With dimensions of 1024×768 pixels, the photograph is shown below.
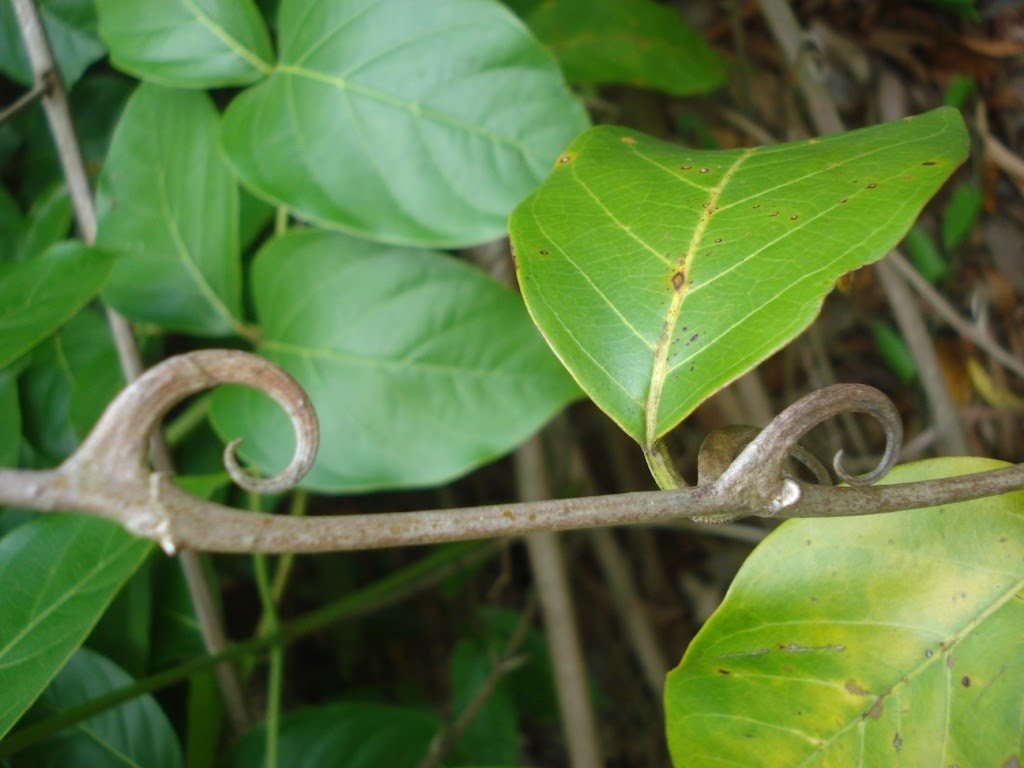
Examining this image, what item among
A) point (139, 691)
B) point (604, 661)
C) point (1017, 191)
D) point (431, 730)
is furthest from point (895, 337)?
point (139, 691)

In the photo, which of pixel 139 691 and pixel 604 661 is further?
pixel 604 661

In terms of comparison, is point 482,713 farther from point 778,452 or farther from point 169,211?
point 778,452

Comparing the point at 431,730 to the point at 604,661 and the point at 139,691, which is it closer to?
the point at 139,691

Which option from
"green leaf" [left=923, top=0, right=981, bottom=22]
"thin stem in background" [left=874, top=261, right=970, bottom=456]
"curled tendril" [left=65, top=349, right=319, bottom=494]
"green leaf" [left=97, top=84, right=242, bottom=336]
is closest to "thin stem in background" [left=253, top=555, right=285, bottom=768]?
"green leaf" [left=97, top=84, right=242, bottom=336]

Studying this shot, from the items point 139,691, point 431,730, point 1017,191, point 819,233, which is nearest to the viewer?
point 819,233

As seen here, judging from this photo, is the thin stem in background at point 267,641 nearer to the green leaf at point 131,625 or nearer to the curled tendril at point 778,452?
the green leaf at point 131,625

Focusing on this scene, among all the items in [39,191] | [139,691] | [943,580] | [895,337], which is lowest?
[895,337]
